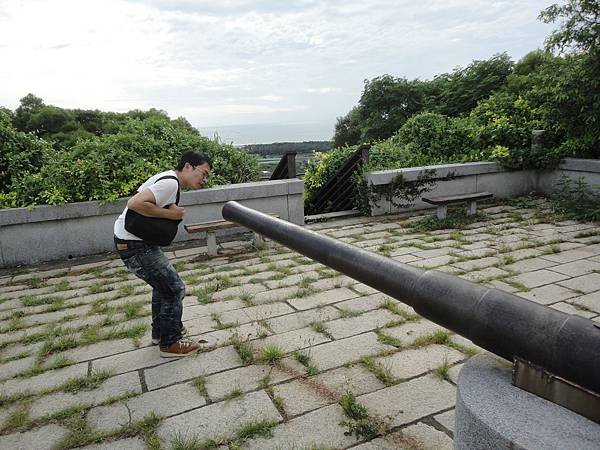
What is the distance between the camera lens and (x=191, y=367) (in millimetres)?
3162

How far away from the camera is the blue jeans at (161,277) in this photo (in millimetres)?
3209

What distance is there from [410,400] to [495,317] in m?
1.38

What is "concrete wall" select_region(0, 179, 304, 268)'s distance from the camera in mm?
6031

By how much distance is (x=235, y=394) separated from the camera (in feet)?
9.07

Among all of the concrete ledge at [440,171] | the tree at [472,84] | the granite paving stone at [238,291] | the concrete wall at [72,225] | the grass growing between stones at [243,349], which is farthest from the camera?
the tree at [472,84]

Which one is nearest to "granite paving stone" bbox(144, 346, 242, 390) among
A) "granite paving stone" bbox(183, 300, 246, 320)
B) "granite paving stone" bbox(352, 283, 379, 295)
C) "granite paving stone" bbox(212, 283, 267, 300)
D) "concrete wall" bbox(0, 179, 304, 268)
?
"granite paving stone" bbox(183, 300, 246, 320)

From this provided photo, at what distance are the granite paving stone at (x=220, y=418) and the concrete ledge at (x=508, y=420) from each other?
1317mm

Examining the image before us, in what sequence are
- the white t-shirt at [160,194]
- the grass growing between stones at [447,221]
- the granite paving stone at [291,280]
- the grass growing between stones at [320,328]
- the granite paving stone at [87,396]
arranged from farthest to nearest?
1. the grass growing between stones at [447,221]
2. the granite paving stone at [291,280]
3. the grass growing between stones at [320,328]
4. the white t-shirt at [160,194]
5. the granite paving stone at [87,396]

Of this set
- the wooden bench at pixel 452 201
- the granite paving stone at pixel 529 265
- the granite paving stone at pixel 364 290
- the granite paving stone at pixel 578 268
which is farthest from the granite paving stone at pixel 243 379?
the wooden bench at pixel 452 201

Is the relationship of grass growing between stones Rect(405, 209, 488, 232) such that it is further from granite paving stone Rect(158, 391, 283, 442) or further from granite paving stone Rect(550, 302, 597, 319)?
granite paving stone Rect(158, 391, 283, 442)

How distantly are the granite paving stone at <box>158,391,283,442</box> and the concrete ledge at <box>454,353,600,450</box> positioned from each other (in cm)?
132

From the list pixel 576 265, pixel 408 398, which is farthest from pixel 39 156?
pixel 576 265

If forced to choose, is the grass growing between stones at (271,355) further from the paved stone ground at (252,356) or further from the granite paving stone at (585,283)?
the granite paving stone at (585,283)

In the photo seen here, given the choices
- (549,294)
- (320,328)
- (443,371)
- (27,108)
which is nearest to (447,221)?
(549,294)
